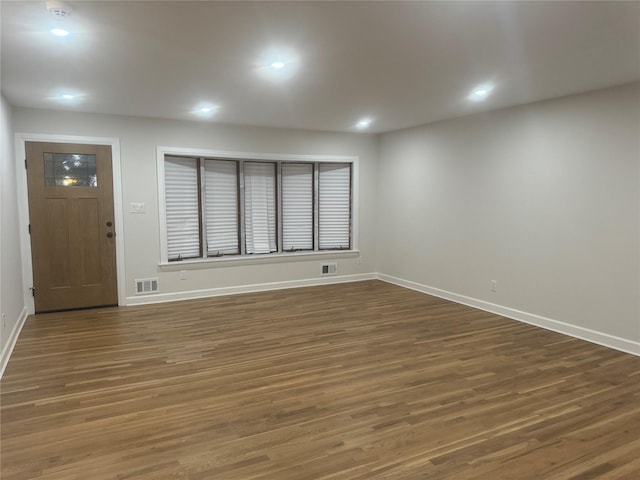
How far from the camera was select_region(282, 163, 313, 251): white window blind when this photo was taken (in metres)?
6.58

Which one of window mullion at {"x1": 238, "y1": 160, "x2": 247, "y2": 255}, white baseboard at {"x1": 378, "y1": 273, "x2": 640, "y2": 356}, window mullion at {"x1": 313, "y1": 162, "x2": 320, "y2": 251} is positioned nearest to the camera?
white baseboard at {"x1": 378, "y1": 273, "x2": 640, "y2": 356}

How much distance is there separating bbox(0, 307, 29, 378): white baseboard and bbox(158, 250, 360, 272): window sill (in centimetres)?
162

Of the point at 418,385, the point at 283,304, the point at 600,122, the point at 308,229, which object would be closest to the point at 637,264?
the point at 600,122

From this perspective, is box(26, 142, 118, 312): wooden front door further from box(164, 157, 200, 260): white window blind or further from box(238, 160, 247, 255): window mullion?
box(238, 160, 247, 255): window mullion

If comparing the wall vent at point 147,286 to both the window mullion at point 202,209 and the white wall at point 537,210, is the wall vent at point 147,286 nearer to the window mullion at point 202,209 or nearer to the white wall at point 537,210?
the window mullion at point 202,209

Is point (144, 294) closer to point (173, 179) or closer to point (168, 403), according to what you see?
point (173, 179)

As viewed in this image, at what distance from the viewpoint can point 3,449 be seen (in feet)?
7.52

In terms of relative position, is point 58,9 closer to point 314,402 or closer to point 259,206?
point 314,402

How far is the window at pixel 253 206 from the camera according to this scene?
19.1 ft

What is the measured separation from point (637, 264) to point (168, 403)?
13.9 ft

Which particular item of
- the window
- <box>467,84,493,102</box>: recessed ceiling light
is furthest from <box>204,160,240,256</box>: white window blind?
<box>467,84,493,102</box>: recessed ceiling light

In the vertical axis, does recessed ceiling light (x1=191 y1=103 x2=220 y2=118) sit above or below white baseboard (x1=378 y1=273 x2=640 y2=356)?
above

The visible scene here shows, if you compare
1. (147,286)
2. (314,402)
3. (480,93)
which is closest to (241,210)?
(147,286)

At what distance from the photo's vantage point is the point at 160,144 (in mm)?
5496
